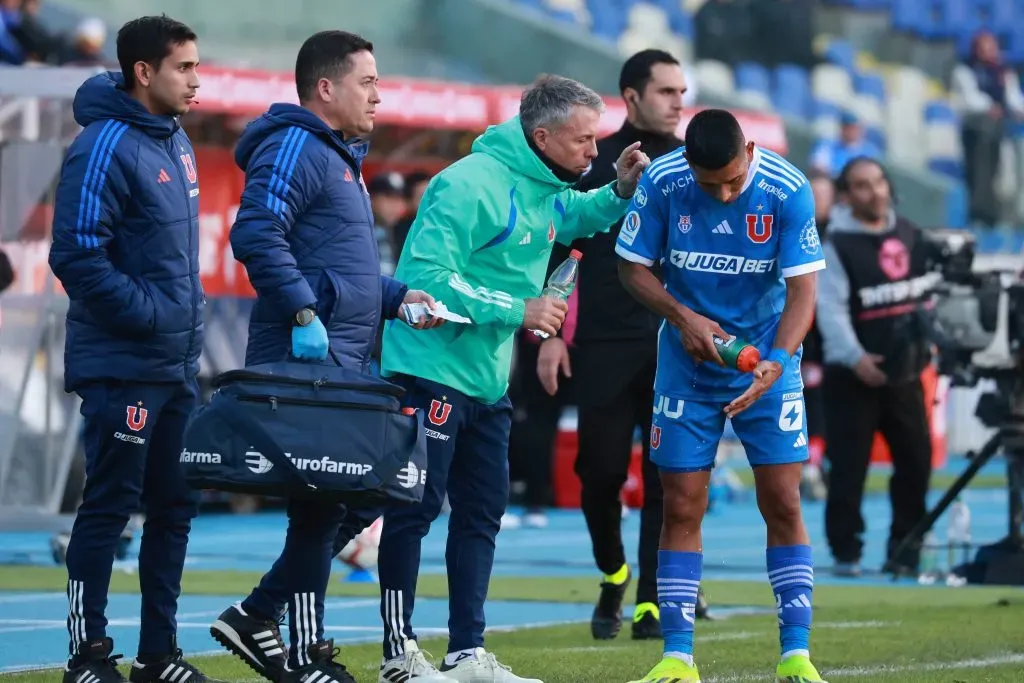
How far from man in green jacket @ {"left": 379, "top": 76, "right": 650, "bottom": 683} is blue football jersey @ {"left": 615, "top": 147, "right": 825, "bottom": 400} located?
0.32 meters

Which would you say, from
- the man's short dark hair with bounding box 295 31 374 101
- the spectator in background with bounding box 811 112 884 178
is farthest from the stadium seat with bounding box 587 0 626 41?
the man's short dark hair with bounding box 295 31 374 101

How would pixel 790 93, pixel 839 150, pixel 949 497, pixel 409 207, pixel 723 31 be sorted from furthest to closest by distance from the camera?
pixel 723 31
pixel 790 93
pixel 839 150
pixel 409 207
pixel 949 497

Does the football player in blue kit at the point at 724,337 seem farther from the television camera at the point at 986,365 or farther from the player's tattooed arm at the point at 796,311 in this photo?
the television camera at the point at 986,365

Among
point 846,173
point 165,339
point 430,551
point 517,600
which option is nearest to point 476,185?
point 165,339

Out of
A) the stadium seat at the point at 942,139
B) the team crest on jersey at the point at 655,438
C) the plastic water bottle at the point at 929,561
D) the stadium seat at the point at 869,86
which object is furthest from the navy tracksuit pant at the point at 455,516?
the stadium seat at the point at 869,86

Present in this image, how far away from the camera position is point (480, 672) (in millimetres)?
6488

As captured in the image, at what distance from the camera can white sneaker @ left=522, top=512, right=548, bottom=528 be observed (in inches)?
595

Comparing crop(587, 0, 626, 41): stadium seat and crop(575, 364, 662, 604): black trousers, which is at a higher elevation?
crop(587, 0, 626, 41): stadium seat

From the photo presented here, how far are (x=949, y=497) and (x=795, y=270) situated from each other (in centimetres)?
512

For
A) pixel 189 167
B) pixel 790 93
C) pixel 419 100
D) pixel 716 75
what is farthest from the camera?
pixel 790 93

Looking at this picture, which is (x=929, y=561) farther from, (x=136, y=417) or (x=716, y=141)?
(x=136, y=417)

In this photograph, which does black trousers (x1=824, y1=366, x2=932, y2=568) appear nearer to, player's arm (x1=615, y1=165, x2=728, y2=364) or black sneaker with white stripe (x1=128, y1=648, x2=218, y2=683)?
player's arm (x1=615, y1=165, x2=728, y2=364)

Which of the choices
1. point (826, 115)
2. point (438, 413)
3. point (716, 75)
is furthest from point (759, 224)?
point (826, 115)

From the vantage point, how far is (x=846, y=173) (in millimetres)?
11914
